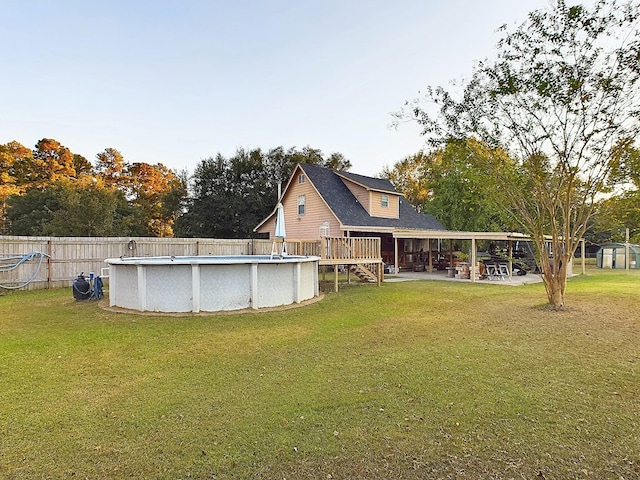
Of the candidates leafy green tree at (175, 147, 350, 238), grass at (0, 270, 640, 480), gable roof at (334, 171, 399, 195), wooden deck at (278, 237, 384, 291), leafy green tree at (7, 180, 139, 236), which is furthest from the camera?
leafy green tree at (175, 147, 350, 238)

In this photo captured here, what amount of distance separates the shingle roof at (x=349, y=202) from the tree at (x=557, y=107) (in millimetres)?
8941

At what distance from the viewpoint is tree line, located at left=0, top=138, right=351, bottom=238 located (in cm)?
2214

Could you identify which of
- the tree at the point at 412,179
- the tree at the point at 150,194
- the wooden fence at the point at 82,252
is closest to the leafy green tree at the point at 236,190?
the tree at the point at 150,194

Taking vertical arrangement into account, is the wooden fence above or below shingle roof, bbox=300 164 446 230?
below

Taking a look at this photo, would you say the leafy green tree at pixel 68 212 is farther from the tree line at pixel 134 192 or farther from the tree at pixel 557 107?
the tree at pixel 557 107

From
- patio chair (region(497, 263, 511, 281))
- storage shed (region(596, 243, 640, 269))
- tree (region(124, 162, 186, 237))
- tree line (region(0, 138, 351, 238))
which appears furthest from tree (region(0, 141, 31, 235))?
storage shed (region(596, 243, 640, 269))

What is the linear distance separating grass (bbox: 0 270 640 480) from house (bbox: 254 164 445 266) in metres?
11.3

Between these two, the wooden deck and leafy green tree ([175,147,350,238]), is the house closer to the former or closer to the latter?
the wooden deck

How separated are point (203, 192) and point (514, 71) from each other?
81.8 ft

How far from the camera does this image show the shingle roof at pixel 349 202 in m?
18.5

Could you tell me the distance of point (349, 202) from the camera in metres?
19.9

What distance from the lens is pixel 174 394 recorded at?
385 cm

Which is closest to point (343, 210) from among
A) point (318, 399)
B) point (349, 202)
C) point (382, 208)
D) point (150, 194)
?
point (349, 202)

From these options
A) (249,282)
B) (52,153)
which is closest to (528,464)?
(249,282)
